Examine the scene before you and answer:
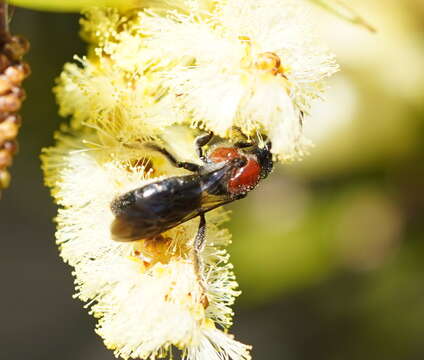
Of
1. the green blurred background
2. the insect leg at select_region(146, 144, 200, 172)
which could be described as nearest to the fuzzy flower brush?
the insect leg at select_region(146, 144, 200, 172)

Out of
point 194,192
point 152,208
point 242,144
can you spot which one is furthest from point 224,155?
point 152,208

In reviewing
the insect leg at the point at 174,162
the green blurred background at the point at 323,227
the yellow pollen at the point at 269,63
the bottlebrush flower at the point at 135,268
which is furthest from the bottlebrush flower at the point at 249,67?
the green blurred background at the point at 323,227

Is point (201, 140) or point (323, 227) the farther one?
point (323, 227)

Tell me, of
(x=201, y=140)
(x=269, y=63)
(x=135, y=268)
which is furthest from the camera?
(x=201, y=140)

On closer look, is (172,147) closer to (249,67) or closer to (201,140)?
(201,140)

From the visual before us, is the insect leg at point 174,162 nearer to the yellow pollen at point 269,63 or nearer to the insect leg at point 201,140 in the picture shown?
the insect leg at point 201,140

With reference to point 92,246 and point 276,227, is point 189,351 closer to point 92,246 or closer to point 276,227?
point 92,246

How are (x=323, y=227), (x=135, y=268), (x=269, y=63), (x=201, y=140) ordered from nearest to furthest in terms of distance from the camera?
(x=269, y=63), (x=135, y=268), (x=201, y=140), (x=323, y=227)
